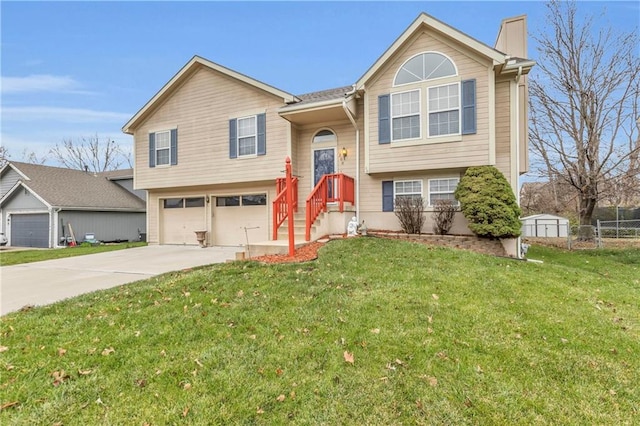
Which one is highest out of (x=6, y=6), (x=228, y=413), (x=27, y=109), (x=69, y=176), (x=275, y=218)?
(x=27, y=109)

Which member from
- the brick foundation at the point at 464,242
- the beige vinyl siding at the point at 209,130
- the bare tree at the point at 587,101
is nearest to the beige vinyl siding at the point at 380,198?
the brick foundation at the point at 464,242

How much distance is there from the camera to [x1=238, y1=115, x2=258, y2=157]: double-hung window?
11.9m

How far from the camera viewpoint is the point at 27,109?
68.3 feet

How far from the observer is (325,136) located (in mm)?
11359

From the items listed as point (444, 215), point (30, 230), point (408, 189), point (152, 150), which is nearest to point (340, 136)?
point (408, 189)

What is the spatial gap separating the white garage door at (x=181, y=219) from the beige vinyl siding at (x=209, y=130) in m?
0.98

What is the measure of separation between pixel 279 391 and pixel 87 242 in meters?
18.7

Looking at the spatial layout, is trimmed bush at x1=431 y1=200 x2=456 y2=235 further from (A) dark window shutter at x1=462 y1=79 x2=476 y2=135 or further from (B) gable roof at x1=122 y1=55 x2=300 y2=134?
(B) gable roof at x1=122 y1=55 x2=300 y2=134

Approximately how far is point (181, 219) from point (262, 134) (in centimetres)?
542

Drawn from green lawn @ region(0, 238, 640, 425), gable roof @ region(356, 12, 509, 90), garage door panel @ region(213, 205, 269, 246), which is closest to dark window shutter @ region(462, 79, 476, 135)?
gable roof @ region(356, 12, 509, 90)

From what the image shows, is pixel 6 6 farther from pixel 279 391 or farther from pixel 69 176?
pixel 69 176

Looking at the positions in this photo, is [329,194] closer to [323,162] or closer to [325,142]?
[323,162]

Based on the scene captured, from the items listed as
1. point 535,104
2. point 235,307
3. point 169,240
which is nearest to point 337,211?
point 235,307

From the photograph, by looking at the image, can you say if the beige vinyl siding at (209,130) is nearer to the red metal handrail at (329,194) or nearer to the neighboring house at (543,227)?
the red metal handrail at (329,194)
